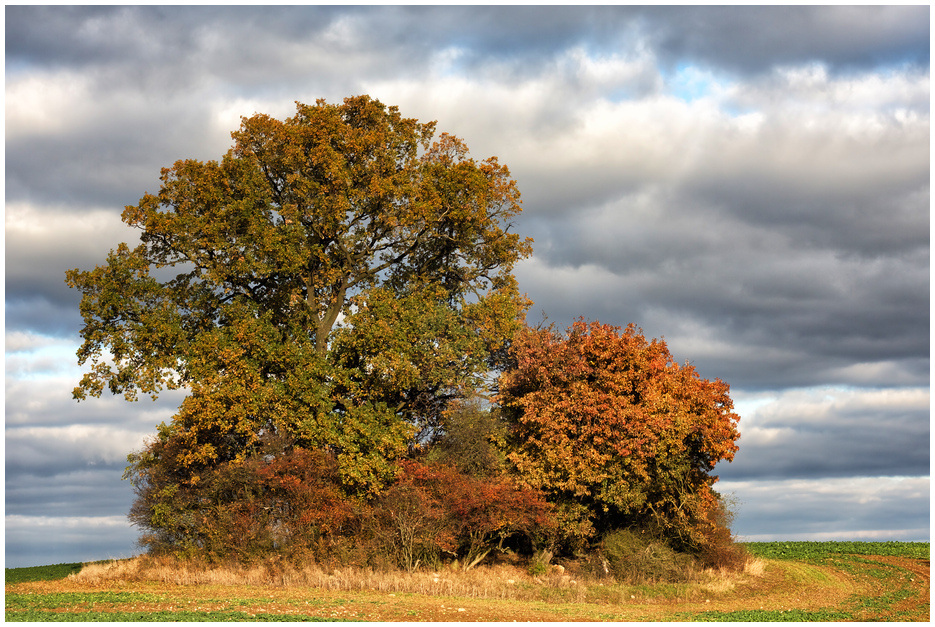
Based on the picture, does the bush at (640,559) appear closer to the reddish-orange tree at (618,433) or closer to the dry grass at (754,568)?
the reddish-orange tree at (618,433)

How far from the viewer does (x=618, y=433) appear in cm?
3434

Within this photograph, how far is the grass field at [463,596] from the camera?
2422 centimetres

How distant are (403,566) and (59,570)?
19.8 m

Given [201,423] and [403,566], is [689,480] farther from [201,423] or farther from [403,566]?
[201,423]

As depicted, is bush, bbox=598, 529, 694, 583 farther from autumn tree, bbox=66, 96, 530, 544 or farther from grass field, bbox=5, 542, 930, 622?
autumn tree, bbox=66, 96, 530, 544

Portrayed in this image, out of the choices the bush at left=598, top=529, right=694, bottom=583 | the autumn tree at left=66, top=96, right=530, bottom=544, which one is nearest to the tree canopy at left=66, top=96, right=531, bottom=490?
the autumn tree at left=66, top=96, right=530, bottom=544

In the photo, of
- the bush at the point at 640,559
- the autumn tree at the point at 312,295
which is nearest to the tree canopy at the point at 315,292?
the autumn tree at the point at 312,295

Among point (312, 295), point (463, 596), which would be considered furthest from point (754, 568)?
point (312, 295)

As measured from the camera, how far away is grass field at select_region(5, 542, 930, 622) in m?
24.2

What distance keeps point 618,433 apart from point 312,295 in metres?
16.9

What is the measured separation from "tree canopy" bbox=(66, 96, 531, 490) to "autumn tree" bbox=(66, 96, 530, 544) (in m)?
0.09

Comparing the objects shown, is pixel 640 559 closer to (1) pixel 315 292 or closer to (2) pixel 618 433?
(2) pixel 618 433

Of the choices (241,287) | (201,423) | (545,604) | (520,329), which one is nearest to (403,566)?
(545,604)

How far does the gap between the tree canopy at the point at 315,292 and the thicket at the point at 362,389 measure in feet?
0.40
